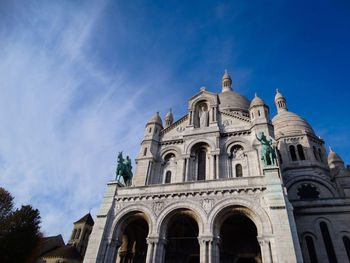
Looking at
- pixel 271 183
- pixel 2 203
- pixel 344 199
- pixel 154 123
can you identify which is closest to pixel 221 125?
pixel 154 123

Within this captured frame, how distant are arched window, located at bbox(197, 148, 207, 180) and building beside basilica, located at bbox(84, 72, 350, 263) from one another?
0.29 feet

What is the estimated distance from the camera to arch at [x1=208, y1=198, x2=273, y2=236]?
42.5ft

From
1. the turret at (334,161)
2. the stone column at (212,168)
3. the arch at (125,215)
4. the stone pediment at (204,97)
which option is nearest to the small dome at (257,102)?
the stone pediment at (204,97)

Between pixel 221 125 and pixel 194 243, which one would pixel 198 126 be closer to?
pixel 221 125

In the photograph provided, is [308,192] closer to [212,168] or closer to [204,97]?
[212,168]

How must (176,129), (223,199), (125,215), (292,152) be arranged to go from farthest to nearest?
(292,152), (176,129), (125,215), (223,199)

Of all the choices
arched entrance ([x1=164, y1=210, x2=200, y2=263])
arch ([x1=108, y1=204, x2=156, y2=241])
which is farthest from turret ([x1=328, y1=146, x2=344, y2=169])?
arch ([x1=108, y1=204, x2=156, y2=241])

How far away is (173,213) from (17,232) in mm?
19927

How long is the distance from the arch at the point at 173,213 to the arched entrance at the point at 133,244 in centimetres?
354

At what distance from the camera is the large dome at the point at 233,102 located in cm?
3531

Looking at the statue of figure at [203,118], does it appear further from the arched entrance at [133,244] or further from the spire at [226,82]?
the spire at [226,82]

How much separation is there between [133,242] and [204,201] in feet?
25.2

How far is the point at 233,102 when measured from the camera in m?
36.4

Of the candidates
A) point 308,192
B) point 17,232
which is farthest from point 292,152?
point 17,232
